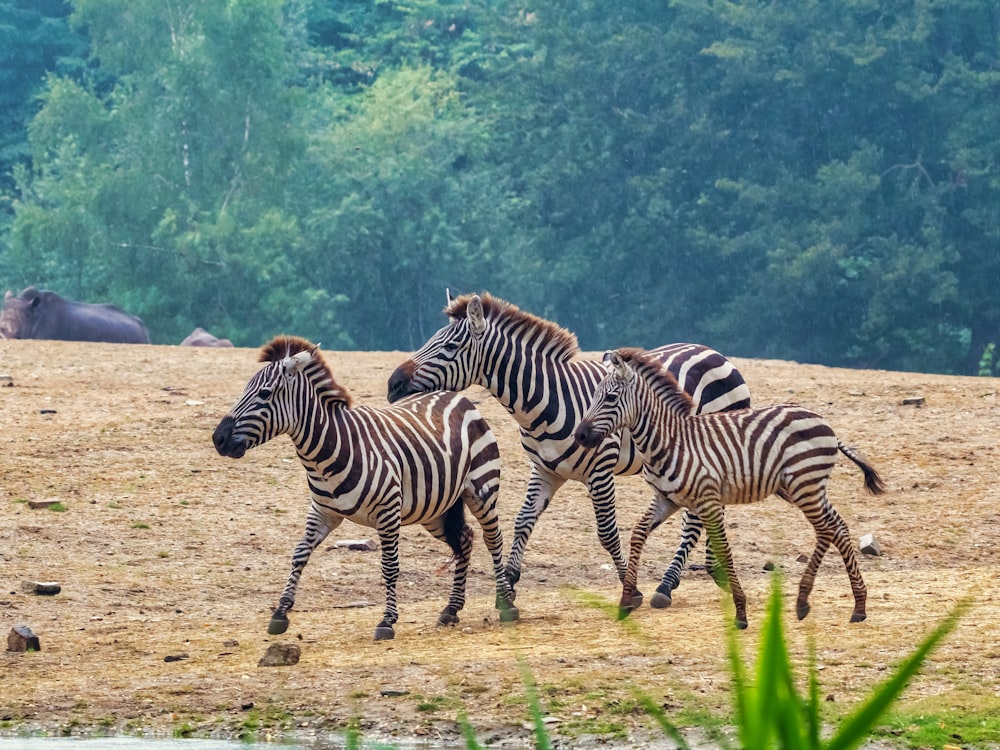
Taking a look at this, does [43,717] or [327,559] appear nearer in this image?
[43,717]

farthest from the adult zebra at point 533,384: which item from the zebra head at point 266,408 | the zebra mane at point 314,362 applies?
the zebra head at point 266,408

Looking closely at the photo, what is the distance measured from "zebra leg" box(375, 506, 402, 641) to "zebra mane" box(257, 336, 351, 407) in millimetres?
650

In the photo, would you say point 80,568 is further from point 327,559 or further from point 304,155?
point 304,155

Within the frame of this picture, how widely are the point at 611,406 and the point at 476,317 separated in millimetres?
1124

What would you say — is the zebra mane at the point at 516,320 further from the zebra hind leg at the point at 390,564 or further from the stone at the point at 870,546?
the stone at the point at 870,546

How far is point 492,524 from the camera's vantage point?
8828 millimetres

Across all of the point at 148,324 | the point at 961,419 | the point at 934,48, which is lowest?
the point at 148,324

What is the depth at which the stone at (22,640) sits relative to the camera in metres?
8.01

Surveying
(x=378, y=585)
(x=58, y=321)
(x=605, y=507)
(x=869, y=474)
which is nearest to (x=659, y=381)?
(x=605, y=507)

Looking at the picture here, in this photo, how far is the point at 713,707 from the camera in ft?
20.8

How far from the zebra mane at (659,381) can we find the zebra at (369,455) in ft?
2.94

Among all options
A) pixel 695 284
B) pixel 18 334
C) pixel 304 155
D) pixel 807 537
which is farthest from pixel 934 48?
pixel 807 537

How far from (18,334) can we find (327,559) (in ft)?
48.3

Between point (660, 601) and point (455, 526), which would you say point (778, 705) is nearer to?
point (455, 526)
